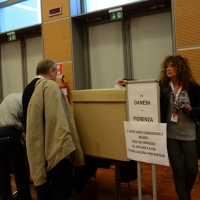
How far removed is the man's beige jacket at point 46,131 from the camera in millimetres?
1784

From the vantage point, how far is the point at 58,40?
413 centimetres

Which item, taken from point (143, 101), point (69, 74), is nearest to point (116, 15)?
point (69, 74)

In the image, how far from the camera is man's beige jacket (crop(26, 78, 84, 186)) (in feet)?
5.85

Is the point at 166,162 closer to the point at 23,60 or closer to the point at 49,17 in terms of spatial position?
the point at 49,17

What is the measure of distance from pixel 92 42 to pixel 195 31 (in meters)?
1.73

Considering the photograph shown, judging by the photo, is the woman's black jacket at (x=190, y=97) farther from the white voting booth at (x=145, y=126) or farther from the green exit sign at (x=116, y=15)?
the green exit sign at (x=116, y=15)

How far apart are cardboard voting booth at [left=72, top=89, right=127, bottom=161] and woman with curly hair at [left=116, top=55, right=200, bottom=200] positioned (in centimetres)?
21

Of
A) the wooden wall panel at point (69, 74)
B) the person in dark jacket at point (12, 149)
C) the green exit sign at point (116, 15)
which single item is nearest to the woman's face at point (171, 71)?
the person in dark jacket at point (12, 149)

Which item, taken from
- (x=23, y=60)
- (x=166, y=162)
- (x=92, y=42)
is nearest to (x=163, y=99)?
(x=166, y=162)

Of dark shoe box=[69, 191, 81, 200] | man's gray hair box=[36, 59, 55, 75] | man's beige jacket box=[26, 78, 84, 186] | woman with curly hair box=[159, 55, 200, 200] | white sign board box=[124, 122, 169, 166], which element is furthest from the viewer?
dark shoe box=[69, 191, 81, 200]

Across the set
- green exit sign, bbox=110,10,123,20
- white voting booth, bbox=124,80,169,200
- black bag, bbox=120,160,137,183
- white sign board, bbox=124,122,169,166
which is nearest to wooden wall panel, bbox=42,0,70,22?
green exit sign, bbox=110,10,123,20

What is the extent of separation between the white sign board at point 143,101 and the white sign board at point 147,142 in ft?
0.15

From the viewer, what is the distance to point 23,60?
5.04 meters

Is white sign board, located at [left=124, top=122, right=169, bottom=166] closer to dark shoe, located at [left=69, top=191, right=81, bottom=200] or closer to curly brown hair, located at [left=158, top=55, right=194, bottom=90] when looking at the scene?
curly brown hair, located at [left=158, top=55, right=194, bottom=90]
